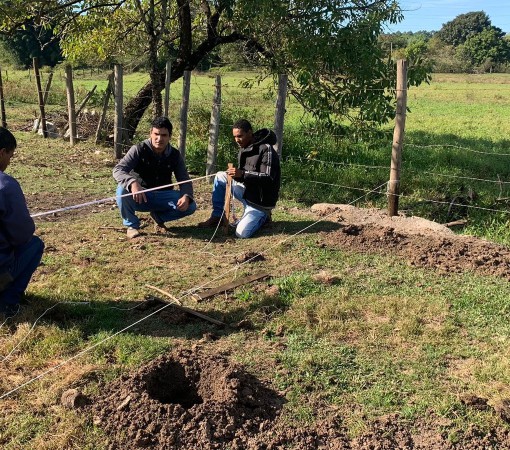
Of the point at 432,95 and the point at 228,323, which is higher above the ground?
the point at 432,95

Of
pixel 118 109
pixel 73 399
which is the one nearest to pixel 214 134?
pixel 118 109

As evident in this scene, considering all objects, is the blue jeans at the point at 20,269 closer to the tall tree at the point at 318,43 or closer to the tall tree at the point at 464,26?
the tall tree at the point at 318,43

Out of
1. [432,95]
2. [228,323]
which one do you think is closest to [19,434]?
[228,323]

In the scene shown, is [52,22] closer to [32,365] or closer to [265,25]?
[265,25]

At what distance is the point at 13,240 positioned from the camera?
12.8 feet

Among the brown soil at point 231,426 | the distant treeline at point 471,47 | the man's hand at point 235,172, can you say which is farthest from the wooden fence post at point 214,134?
the distant treeline at point 471,47

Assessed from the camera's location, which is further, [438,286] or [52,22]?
[52,22]

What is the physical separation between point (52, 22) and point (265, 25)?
14.8ft

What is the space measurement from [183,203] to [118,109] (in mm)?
5572

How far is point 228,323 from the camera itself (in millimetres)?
4242

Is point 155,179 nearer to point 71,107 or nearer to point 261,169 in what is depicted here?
point 261,169

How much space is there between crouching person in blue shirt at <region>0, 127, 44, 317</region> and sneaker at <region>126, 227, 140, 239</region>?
6.64ft

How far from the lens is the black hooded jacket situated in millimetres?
6059

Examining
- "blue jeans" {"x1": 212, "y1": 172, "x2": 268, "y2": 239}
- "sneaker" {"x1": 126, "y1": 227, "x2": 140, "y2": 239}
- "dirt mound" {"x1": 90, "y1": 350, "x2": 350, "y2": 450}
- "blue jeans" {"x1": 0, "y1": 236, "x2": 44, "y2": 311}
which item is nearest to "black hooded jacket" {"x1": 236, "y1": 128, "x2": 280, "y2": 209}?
"blue jeans" {"x1": 212, "y1": 172, "x2": 268, "y2": 239}
